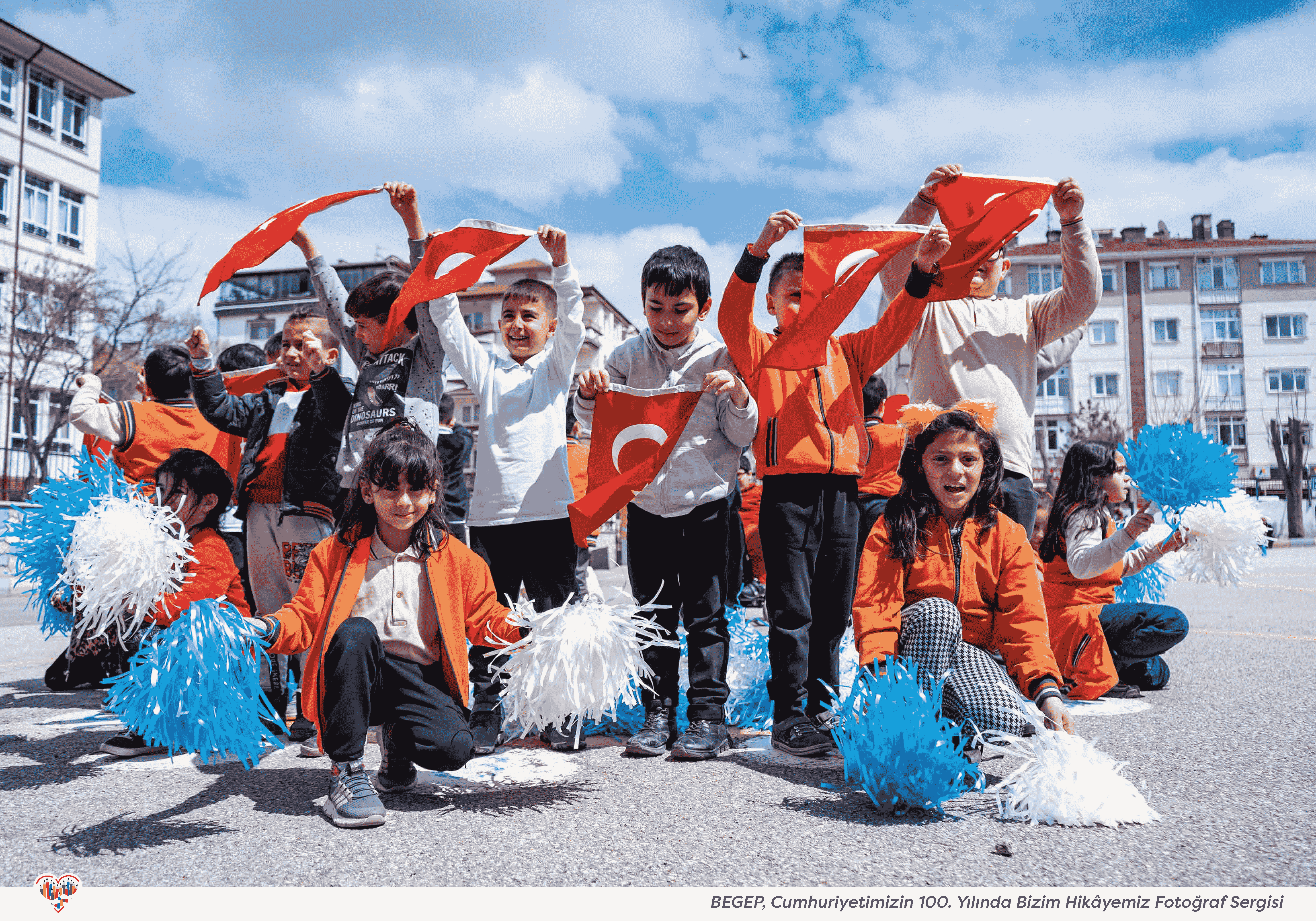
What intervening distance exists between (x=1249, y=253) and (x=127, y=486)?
Answer: 179ft

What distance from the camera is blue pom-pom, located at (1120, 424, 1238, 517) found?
3.59 m

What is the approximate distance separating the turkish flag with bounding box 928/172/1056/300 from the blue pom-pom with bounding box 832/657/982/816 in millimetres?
1678

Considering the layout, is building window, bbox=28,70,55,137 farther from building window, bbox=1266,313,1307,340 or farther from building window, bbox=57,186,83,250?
building window, bbox=1266,313,1307,340

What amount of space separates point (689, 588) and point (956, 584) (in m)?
0.98

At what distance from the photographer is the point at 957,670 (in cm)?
297

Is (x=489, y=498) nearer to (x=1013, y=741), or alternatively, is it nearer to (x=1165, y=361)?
(x=1013, y=741)

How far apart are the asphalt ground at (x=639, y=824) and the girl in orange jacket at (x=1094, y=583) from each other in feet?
1.04

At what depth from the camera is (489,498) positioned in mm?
3627

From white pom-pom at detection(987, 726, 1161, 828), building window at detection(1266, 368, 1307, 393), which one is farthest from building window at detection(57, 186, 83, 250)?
building window at detection(1266, 368, 1307, 393)

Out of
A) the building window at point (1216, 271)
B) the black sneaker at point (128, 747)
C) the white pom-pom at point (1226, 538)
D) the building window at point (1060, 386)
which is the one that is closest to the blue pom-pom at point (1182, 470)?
the white pom-pom at point (1226, 538)

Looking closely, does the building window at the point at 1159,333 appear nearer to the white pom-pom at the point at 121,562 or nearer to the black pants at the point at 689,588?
the black pants at the point at 689,588

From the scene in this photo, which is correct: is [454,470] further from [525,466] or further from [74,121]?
[74,121]

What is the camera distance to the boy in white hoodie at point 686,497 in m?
3.49
